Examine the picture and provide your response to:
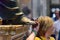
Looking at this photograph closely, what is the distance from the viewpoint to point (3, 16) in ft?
3.84

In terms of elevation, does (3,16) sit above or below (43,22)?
→ above

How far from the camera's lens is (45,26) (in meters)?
2.24

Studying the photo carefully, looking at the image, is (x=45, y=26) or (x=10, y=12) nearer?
(x=10, y=12)

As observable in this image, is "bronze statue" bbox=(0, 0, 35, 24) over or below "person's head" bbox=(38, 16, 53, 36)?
over

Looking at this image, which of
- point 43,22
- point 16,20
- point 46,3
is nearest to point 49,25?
point 43,22

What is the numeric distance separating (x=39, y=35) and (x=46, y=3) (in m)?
7.21

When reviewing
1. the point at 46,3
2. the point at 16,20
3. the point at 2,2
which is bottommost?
the point at 46,3

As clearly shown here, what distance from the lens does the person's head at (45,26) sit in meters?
2.21

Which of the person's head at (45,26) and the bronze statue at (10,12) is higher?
the bronze statue at (10,12)

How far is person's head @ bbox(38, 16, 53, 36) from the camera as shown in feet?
7.26

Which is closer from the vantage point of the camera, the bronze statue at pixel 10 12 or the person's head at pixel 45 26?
the bronze statue at pixel 10 12

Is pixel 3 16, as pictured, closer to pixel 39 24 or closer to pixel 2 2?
pixel 2 2

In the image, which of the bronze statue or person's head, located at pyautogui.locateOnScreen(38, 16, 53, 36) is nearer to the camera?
the bronze statue

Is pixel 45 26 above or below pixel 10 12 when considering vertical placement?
below
